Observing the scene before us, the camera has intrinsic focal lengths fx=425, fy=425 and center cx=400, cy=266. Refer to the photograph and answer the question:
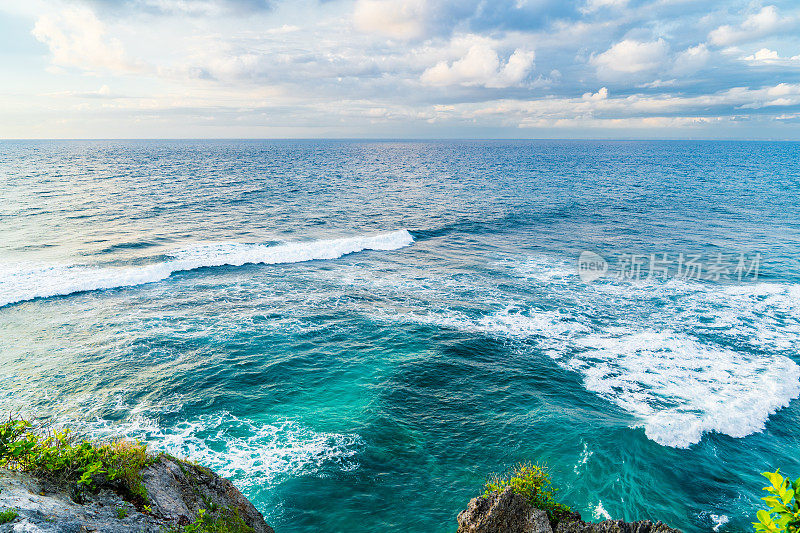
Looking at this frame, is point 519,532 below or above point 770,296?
above

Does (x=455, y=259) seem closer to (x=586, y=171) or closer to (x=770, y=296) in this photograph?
(x=770, y=296)

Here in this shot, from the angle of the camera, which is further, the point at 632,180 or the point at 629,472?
the point at 632,180

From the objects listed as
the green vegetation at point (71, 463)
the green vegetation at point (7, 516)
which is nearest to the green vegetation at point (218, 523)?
the green vegetation at point (71, 463)

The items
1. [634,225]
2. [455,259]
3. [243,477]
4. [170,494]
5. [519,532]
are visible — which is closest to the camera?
[170,494]

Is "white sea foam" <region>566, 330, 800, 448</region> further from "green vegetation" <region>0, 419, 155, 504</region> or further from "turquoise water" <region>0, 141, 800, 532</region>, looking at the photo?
"green vegetation" <region>0, 419, 155, 504</region>

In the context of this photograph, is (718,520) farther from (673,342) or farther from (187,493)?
(187,493)

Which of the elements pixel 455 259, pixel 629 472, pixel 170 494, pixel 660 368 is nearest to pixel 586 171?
pixel 455 259
